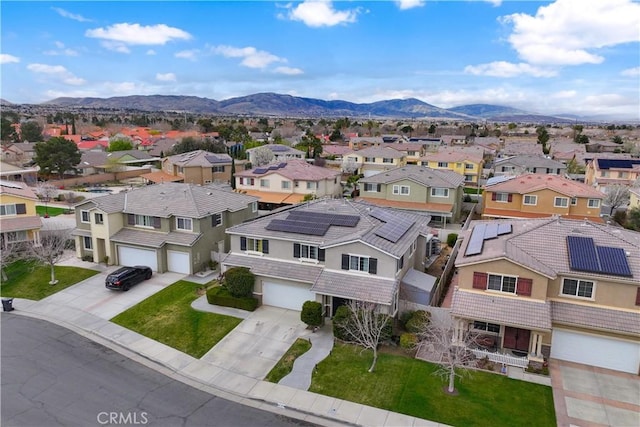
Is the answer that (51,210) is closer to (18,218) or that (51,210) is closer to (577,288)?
(18,218)

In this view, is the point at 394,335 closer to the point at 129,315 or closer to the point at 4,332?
the point at 129,315

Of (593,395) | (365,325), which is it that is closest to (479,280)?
(365,325)

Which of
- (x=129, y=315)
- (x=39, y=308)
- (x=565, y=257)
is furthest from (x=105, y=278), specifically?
(x=565, y=257)

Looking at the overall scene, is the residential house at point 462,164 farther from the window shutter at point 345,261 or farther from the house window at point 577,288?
the window shutter at point 345,261

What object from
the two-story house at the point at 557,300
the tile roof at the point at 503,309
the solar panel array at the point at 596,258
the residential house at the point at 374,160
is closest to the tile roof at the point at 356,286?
the tile roof at the point at 503,309

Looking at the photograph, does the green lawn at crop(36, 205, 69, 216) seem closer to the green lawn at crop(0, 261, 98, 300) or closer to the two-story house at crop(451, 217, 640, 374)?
the green lawn at crop(0, 261, 98, 300)
